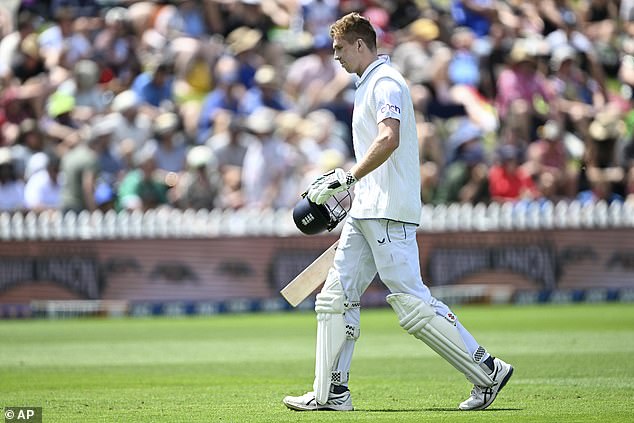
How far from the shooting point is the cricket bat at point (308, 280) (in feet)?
26.5

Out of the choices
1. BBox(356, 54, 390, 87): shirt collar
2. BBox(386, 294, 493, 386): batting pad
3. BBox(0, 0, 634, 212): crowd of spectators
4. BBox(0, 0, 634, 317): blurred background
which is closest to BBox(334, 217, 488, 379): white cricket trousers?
BBox(386, 294, 493, 386): batting pad

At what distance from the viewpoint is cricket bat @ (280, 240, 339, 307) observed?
8.09 m

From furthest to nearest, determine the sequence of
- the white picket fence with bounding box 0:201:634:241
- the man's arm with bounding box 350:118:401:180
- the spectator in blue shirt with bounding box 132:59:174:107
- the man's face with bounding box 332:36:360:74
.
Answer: the spectator in blue shirt with bounding box 132:59:174:107 → the white picket fence with bounding box 0:201:634:241 → the man's face with bounding box 332:36:360:74 → the man's arm with bounding box 350:118:401:180

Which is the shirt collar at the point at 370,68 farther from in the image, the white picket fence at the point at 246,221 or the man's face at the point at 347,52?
the white picket fence at the point at 246,221

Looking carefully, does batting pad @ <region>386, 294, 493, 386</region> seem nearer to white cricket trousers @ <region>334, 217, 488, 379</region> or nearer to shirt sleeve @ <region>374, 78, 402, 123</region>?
white cricket trousers @ <region>334, 217, 488, 379</region>

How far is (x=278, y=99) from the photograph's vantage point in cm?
2058

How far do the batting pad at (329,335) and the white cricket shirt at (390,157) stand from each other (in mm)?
500

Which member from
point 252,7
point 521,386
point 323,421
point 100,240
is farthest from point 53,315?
point 323,421

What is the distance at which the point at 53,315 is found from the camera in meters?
18.4

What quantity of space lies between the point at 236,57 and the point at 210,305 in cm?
430

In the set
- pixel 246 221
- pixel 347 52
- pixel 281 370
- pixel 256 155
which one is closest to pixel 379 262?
pixel 347 52

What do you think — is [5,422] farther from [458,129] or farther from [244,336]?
[458,129]

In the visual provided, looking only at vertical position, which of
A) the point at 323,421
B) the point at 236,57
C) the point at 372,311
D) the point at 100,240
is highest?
the point at 323,421

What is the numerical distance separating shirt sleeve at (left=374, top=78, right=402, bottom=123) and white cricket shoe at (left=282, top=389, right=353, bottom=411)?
161cm
